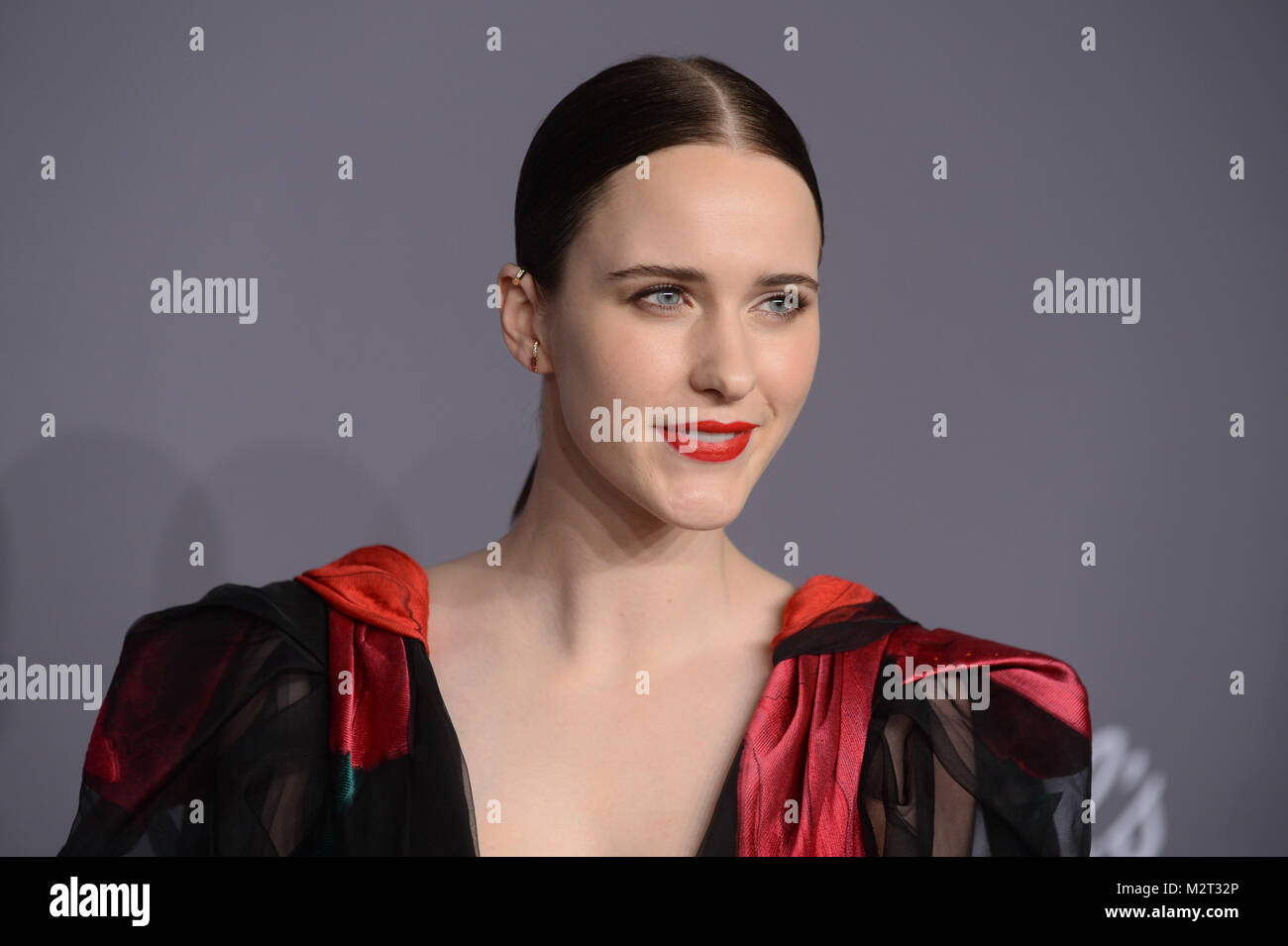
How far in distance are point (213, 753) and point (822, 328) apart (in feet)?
4.44

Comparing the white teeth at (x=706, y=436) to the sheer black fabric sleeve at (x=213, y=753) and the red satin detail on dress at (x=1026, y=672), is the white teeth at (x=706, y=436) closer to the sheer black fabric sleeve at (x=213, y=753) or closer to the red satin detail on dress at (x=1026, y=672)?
the red satin detail on dress at (x=1026, y=672)

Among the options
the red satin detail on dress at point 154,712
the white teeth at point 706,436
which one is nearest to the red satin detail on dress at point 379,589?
the red satin detail on dress at point 154,712

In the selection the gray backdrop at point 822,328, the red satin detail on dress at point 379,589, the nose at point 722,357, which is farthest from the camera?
the gray backdrop at point 822,328

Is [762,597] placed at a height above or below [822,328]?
below

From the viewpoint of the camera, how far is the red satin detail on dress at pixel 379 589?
1.68m

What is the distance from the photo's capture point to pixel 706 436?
5.28 feet

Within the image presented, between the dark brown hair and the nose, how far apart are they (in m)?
0.20

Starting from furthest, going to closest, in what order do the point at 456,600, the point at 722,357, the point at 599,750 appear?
the point at 456,600, the point at 599,750, the point at 722,357

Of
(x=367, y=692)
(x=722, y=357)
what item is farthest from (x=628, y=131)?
(x=367, y=692)

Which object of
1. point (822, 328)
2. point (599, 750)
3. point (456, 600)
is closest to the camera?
point (599, 750)

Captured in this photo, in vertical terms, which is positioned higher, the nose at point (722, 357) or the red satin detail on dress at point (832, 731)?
the nose at point (722, 357)

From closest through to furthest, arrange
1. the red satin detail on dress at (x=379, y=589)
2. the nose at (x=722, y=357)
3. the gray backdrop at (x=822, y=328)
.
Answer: the nose at (x=722, y=357) → the red satin detail on dress at (x=379, y=589) → the gray backdrop at (x=822, y=328)

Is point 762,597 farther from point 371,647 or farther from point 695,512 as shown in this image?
point 371,647

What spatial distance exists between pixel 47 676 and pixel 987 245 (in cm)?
184
